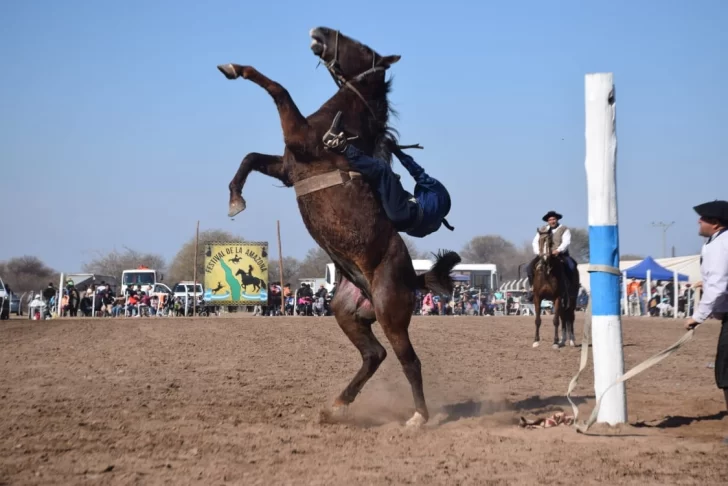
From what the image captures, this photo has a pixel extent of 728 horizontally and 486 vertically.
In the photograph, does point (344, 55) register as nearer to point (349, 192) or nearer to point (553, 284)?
point (349, 192)

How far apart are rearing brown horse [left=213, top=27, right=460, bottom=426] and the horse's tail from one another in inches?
13.8

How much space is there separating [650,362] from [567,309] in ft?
34.6

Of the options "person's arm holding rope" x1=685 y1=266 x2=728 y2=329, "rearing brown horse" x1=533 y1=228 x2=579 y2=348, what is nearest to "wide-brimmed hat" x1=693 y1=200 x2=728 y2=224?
"person's arm holding rope" x1=685 y1=266 x2=728 y2=329

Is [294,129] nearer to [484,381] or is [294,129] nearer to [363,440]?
[363,440]

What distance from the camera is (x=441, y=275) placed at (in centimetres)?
756

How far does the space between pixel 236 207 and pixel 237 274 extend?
Result: 1199 inches

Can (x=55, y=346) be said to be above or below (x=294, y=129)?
below

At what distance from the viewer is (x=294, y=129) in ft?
21.2

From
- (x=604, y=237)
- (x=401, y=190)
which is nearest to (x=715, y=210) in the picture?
(x=604, y=237)

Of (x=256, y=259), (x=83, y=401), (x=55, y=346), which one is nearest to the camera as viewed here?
(x=83, y=401)

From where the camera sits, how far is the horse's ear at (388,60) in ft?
23.4

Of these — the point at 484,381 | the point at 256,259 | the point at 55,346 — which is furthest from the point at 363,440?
the point at 256,259

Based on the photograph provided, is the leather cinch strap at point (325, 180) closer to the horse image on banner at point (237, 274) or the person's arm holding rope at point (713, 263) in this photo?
the person's arm holding rope at point (713, 263)

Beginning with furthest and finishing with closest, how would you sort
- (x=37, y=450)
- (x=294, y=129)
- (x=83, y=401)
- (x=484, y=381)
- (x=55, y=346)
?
(x=55, y=346)
(x=484, y=381)
(x=83, y=401)
(x=294, y=129)
(x=37, y=450)
